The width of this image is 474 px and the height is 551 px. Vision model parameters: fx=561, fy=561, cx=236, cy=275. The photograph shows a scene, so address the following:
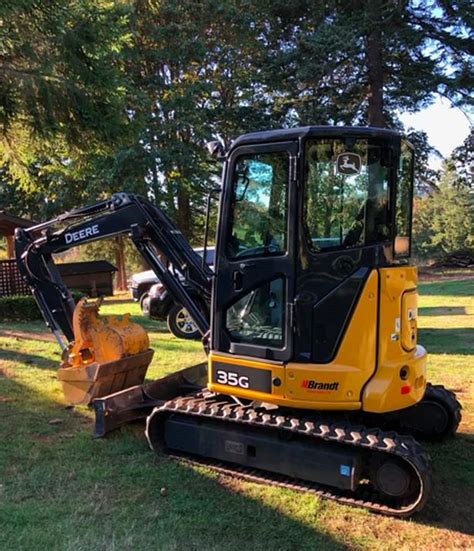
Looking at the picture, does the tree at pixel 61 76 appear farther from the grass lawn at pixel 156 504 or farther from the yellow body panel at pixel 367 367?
the yellow body panel at pixel 367 367

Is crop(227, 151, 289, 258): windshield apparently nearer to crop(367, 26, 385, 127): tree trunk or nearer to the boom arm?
the boom arm

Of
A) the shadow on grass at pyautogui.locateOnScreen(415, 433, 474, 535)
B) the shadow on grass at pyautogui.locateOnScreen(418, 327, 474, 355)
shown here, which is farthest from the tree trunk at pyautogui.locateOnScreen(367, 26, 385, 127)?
the shadow on grass at pyautogui.locateOnScreen(415, 433, 474, 535)

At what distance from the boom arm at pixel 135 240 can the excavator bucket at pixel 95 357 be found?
398 mm

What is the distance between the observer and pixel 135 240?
5480 mm

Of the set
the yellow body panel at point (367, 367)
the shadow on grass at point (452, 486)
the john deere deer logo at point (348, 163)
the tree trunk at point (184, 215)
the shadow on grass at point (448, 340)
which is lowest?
the shadow on grass at point (452, 486)

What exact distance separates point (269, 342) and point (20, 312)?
35.2 feet

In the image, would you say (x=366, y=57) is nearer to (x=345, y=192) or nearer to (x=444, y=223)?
(x=345, y=192)

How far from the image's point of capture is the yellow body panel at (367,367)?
3.97 meters

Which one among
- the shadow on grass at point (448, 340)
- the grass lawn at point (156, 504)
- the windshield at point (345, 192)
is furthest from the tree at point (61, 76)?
the shadow on grass at point (448, 340)

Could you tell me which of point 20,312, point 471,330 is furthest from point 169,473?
point 20,312

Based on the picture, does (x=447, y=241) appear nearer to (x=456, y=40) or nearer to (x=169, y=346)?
(x=456, y=40)

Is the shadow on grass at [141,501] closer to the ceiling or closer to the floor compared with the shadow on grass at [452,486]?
closer to the ceiling

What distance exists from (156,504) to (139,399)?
150cm

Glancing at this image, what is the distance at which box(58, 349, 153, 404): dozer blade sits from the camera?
18.8 feet
